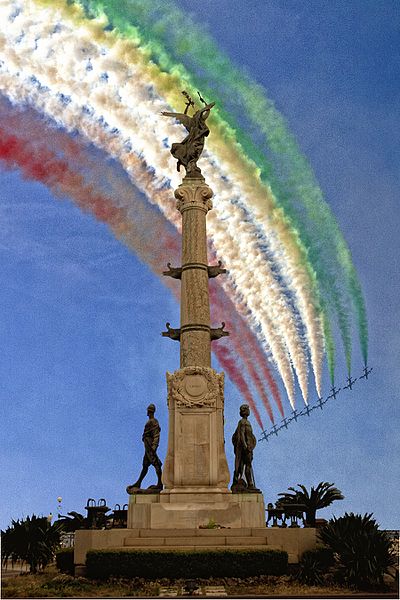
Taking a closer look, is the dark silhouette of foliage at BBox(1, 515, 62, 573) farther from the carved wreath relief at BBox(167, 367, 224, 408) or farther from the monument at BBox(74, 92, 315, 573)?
the carved wreath relief at BBox(167, 367, 224, 408)

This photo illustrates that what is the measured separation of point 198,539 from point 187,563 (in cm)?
259

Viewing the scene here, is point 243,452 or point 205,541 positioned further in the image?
point 243,452

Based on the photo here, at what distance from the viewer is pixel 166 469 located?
29.1 meters

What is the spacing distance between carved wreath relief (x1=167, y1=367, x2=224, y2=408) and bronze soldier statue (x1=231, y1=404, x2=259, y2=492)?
54.8 inches

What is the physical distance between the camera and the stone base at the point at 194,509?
90.6ft

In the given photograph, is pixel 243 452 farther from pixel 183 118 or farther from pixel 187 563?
pixel 183 118

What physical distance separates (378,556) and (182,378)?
1090 centimetres

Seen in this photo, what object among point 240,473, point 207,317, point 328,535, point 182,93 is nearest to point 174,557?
point 328,535

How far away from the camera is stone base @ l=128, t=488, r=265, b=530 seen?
27.6 m

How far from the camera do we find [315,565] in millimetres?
23156

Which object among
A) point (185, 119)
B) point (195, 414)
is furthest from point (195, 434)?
point (185, 119)

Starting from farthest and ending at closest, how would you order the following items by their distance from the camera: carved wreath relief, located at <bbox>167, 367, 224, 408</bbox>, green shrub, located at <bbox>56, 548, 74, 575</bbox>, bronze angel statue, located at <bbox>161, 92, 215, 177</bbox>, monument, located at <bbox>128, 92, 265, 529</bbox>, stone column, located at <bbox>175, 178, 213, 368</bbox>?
bronze angel statue, located at <bbox>161, 92, 215, 177</bbox>
stone column, located at <bbox>175, 178, 213, 368</bbox>
carved wreath relief, located at <bbox>167, 367, 224, 408</bbox>
monument, located at <bbox>128, 92, 265, 529</bbox>
green shrub, located at <bbox>56, 548, 74, 575</bbox>

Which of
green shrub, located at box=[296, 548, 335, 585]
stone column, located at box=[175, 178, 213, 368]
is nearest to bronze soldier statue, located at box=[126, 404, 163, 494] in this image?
stone column, located at box=[175, 178, 213, 368]

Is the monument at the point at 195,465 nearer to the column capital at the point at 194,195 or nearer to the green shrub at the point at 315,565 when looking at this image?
the column capital at the point at 194,195
